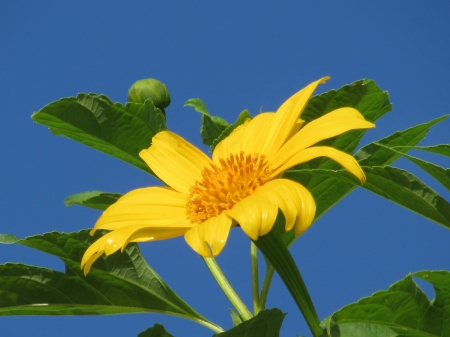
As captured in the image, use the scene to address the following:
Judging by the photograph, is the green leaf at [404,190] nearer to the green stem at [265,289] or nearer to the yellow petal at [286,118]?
the yellow petal at [286,118]

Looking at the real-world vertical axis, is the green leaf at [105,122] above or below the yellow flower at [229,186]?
above

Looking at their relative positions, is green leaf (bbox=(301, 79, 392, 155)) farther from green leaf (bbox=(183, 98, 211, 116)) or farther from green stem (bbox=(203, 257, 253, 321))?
green stem (bbox=(203, 257, 253, 321))

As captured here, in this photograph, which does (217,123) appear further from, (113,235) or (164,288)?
(113,235)

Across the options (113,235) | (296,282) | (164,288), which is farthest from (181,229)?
(164,288)

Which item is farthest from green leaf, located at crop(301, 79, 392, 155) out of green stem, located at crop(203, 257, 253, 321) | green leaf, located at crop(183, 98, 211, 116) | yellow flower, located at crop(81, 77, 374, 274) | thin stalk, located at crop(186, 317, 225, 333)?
thin stalk, located at crop(186, 317, 225, 333)

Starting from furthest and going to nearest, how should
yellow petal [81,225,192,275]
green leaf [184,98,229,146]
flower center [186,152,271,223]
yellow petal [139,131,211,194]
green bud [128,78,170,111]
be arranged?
1. green bud [128,78,170,111]
2. green leaf [184,98,229,146]
3. yellow petal [139,131,211,194]
4. flower center [186,152,271,223]
5. yellow petal [81,225,192,275]

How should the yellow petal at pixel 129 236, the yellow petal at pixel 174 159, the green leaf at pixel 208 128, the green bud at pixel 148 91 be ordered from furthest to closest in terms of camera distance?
the green bud at pixel 148 91 → the green leaf at pixel 208 128 → the yellow petal at pixel 174 159 → the yellow petal at pixel 129 236

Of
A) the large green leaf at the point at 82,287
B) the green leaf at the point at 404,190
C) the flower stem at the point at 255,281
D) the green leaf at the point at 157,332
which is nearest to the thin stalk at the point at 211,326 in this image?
the large green leaf at the point at 82,287

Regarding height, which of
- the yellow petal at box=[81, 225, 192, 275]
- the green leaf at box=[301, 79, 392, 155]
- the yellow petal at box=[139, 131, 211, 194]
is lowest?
the yellow petal at box=[81, 225, 192, 275]
